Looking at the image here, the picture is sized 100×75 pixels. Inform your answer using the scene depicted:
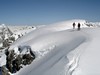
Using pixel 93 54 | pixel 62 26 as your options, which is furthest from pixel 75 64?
pixel 62 26

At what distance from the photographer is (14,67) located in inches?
1205

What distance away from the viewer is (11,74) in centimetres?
2939

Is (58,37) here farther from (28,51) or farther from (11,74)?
(11,74)

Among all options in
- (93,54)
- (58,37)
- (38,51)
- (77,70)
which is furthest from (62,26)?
(77,70)

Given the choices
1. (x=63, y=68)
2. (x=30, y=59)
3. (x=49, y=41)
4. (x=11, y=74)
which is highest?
(x=63, y=68)

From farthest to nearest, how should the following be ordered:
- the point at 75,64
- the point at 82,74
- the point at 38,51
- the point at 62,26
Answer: the point at 62,26 < the point at 38,51 < the point at 75,64 < the point at 82,74

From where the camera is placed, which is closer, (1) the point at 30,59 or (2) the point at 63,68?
(2) the point at 63,68

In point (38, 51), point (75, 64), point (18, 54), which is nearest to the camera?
point (75, 64)

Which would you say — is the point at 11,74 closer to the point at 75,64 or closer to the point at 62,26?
the point at 75,64

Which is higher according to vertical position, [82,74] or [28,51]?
[82,74]

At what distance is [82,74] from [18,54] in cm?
1948

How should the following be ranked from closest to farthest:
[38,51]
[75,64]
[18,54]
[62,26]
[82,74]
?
[82,74], [75,64], [38,51], [18,54], [62,26]

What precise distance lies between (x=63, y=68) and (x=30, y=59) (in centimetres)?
1471

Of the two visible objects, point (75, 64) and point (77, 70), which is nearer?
point (77, 70)
